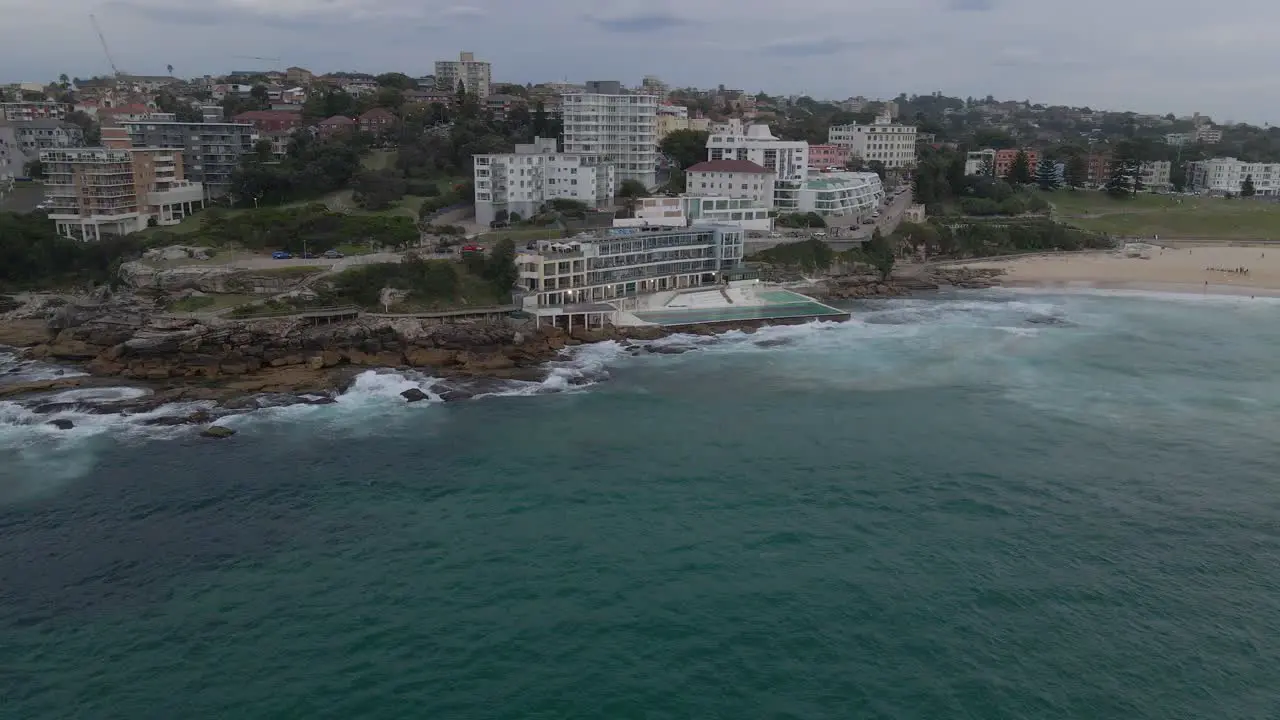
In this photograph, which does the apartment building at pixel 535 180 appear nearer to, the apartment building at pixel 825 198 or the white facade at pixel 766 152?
the white facade at pixel 766 152

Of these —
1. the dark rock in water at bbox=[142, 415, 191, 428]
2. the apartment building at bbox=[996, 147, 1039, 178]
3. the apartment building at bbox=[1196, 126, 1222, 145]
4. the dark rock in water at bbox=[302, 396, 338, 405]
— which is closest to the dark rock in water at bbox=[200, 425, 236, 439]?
the dark rock in water at bbox=[142, 415, 191, 428]

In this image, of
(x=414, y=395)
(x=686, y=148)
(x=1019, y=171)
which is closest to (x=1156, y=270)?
(x=1019, y=171)

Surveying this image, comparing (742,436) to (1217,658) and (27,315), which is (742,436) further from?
(27,315)

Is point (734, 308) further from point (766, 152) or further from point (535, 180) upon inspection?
point (766, 152)

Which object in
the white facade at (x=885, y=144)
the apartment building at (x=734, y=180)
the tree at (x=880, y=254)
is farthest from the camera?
the white facade at (x=885, y=144)

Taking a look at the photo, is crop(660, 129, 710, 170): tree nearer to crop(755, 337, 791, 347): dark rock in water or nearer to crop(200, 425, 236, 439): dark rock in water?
crop(755, 337, 791, 347): dark rock in water

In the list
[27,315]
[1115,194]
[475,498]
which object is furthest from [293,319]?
[1115,194]

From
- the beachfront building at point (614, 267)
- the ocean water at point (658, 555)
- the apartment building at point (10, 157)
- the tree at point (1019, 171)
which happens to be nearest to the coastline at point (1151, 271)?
the tree at point (1019, 171)
